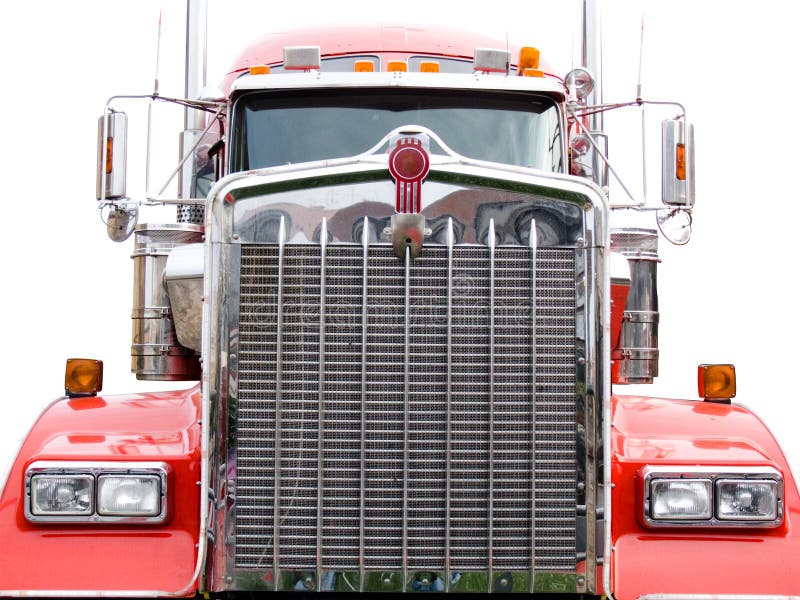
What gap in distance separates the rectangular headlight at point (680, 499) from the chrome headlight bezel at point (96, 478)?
2144 millimetres

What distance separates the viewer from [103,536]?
4910mm

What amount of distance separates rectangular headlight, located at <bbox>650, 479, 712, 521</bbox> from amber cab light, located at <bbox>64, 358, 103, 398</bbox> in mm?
2854

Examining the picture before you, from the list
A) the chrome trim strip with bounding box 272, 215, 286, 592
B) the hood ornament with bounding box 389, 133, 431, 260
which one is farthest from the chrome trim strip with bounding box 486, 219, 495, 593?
the chrome trim strip with bounding box 272, 215, 286, 592

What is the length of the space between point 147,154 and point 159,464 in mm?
1962

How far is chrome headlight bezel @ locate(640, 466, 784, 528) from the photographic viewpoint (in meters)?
5.00

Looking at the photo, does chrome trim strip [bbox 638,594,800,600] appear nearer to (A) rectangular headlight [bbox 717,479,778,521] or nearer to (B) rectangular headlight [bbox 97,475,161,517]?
(A) rectangular headlight [bbox 717,479,778,521]

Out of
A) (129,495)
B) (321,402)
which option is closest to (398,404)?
(321,402)

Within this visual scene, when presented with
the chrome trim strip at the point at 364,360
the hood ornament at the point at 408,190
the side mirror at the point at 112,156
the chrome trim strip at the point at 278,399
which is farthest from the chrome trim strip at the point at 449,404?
the side mirror at the point at 112,156

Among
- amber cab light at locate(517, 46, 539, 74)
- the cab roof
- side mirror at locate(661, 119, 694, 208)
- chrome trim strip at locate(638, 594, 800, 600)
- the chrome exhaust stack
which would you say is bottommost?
chrome trim strip at locate(638, 594, 800, 600)

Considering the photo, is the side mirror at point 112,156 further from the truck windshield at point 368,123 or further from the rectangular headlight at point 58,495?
the rectangular headlight at point 58,495

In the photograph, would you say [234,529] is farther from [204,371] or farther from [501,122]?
[501,122]

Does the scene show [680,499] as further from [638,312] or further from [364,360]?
[638,312]

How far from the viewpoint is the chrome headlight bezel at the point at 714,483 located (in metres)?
5.00

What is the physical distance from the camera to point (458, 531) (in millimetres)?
4805
